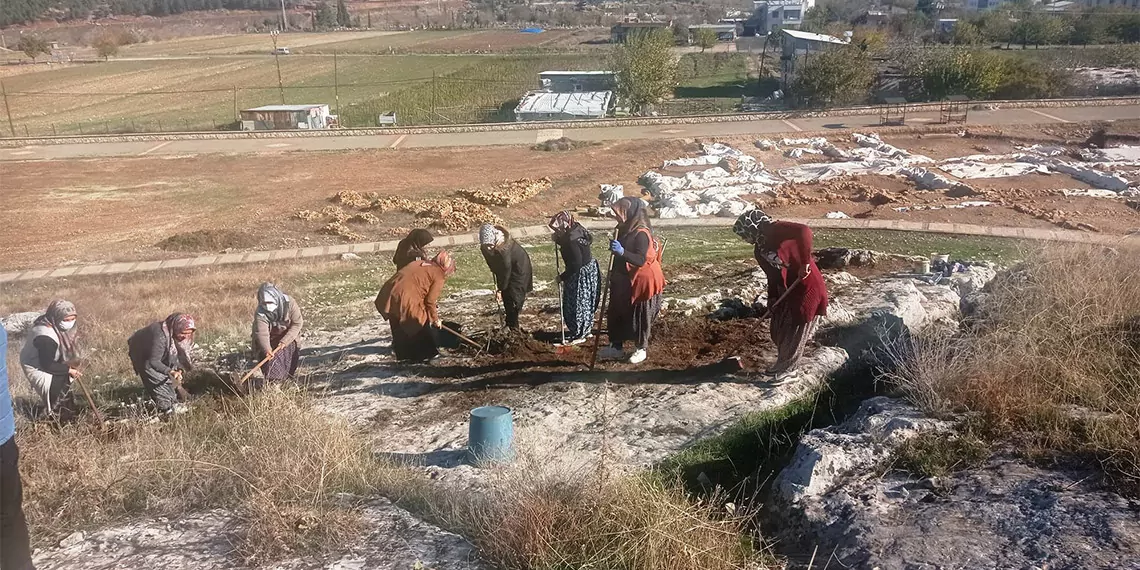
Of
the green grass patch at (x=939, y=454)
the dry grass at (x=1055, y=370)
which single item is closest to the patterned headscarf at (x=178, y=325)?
the green grass patch at (x=939, y=454)

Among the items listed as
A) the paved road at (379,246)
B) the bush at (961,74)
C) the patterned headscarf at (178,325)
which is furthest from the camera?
the bush at (961,74)

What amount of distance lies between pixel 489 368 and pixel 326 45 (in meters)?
72.5

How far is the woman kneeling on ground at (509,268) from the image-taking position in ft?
24.2

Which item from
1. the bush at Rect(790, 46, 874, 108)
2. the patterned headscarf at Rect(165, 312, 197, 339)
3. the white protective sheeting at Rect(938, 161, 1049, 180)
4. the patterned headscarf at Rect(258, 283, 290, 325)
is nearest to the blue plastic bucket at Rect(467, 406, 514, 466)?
the patterned headscarf at Rect(258, 283, 290, 325)

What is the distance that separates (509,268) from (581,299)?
0.69 m

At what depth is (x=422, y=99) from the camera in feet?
134

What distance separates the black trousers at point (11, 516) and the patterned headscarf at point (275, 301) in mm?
2786

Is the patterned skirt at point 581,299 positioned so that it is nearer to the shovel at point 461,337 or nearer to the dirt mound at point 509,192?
the shovel at point 461,337

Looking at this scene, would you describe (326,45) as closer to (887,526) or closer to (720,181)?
(720,181)

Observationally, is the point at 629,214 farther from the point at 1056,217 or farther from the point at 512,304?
the point at 1056,217

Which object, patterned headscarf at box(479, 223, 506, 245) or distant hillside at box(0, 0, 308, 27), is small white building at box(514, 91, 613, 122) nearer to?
patterned headscarf at box(479, 223, 506, 245)

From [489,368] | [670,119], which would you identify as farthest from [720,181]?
[489,368]

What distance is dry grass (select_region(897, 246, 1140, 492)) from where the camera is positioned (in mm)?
4773

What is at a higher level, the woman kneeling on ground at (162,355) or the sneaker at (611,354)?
the woman kneeling on ground at (162,355)
